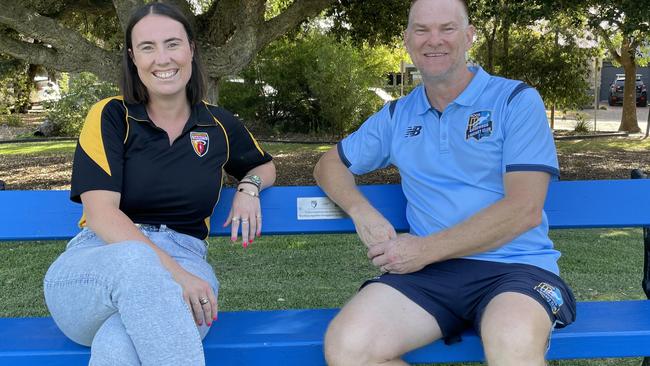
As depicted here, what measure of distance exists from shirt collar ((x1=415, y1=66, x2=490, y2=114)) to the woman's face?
1006mm

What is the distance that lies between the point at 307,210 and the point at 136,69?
1.00 meters

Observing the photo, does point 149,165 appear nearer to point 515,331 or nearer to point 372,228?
point 372,228

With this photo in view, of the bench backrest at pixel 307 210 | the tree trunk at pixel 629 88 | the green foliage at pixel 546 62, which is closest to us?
the bench backrest at pixel 307 210

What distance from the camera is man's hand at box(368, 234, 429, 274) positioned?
9.05 ft

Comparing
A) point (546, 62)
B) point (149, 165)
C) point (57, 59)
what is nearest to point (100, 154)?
point (149, 165)

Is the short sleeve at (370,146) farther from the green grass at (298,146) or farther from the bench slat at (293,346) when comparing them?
the green grass at (298,146)

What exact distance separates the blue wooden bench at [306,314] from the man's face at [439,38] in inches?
25.9

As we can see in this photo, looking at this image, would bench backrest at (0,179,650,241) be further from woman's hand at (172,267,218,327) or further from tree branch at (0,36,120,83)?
tree branch at (0,36,120,83)

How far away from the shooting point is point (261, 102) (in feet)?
62.4

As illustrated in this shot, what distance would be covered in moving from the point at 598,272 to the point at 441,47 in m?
3.26

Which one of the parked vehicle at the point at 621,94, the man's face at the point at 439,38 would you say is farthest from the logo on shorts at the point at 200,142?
the parked vehicle at the point at 621,94

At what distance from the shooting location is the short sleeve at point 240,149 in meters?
A: 3.10

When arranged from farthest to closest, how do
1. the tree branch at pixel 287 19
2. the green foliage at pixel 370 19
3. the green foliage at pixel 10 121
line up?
1. the green foliage at pixel 10 121
2. the green foliage at pixel 370 19
3. the tree branch at pixel 287 19

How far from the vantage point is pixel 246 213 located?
302 centimetres
